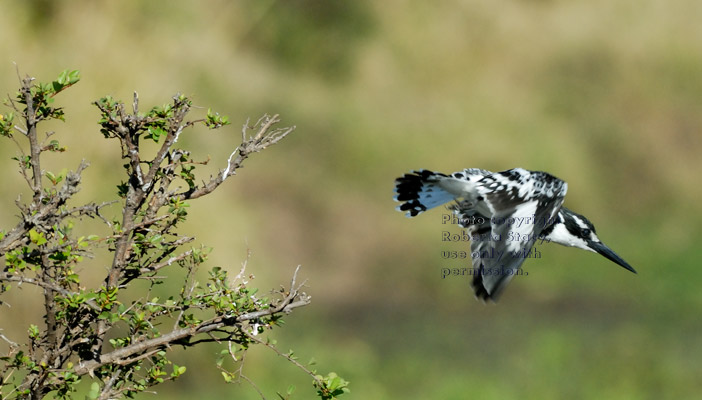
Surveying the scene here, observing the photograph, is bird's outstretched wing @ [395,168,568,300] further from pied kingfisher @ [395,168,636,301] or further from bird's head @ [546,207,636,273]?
bird's head @ [546,207,636,273]

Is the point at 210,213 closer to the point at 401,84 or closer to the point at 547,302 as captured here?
the point at 547,302

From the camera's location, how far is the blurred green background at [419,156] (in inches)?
260

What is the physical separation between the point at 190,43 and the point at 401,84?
3236mm

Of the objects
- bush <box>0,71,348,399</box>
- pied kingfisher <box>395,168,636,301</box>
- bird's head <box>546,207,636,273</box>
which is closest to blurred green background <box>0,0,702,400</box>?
bird's head <box>546,207,636,273</box>

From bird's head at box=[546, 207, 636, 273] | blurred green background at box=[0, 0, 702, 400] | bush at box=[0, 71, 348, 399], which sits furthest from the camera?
blurred green background at box=[0, 0, 702, 400]

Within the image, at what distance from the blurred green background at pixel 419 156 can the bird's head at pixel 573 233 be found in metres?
2.11

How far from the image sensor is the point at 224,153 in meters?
7.10

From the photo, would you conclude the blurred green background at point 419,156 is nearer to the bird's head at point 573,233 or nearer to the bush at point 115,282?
the bird's head at point 573,233

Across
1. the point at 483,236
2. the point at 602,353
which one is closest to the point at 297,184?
the point at 602,353

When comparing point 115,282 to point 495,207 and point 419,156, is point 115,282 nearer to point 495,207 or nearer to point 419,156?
point 495,207

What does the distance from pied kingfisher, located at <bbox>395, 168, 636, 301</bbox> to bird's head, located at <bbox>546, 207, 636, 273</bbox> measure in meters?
0.03

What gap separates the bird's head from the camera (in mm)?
4207

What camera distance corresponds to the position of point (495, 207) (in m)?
3.69

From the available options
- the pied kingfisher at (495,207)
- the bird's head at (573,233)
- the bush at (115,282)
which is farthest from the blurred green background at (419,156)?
the bush at (115,282)
